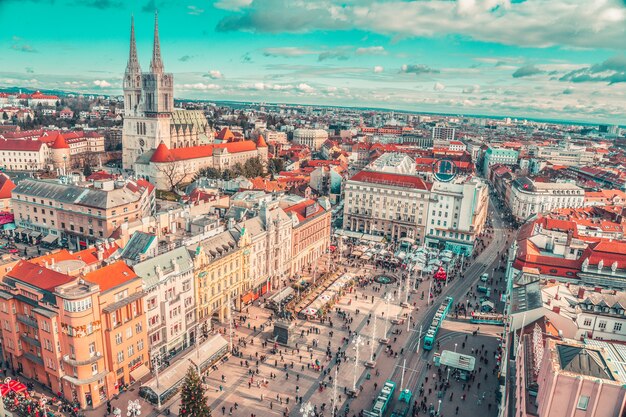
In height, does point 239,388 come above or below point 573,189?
below

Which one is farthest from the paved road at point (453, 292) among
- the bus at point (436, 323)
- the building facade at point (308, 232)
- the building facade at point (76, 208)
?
the building facade at point (76, 208)

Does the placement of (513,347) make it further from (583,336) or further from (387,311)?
(387,311)

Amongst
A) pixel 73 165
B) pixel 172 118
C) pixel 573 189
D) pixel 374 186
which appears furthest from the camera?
pixel 172 118

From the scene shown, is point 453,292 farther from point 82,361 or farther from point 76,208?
point 76,208

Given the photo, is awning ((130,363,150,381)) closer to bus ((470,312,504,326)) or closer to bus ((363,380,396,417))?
bus ((363,380,396,417))

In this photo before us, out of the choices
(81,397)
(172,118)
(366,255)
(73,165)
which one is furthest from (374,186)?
(73,165)

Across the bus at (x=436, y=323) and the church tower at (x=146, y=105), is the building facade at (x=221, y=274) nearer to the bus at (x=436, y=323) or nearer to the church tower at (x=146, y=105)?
the bus at (x=436, y=323)
